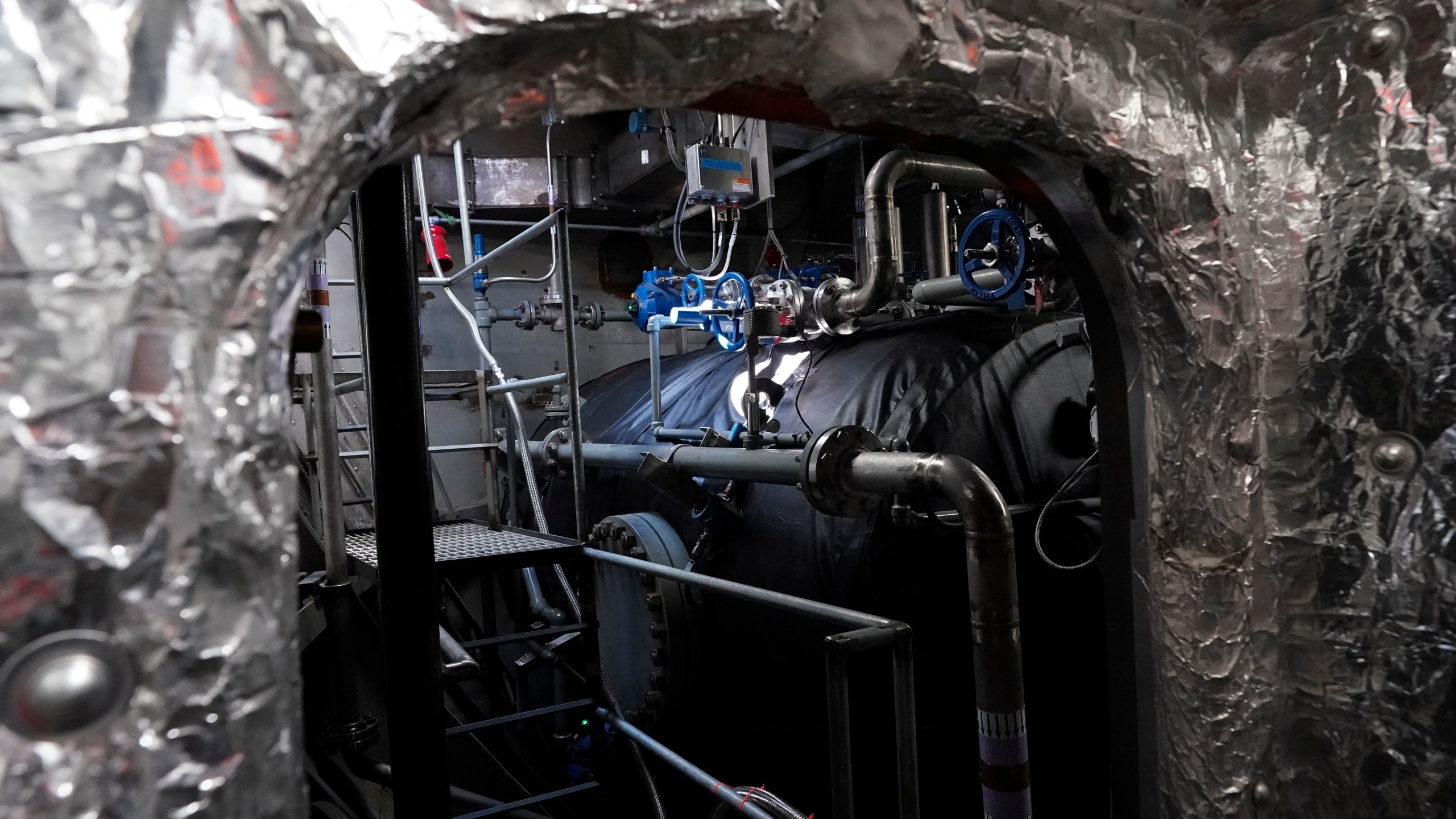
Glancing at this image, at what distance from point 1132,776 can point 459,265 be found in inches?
167

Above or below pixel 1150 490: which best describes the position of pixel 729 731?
below

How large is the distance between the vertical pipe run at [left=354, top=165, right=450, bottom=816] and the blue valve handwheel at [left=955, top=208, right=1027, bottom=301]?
1.39 metres

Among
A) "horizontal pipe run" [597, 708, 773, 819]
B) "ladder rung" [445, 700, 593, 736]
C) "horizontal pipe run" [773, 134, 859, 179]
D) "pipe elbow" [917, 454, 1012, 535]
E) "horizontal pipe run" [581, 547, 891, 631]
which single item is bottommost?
"horizontal pipe run" [597, 708, 773, 819]

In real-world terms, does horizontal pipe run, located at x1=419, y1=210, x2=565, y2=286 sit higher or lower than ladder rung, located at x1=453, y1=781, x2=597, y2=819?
higher

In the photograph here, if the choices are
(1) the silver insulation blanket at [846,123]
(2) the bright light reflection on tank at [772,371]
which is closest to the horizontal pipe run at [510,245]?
(2) the bright light reflection on tank at [772,371]

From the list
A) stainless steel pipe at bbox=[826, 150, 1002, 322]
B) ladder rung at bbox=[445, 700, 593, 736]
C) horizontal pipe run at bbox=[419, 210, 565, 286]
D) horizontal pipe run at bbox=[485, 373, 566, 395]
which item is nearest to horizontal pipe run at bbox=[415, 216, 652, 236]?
horizontal pipe run at bbox=[419, 210, 565, 286]

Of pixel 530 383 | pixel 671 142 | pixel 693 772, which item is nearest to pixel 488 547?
pixel 530 383

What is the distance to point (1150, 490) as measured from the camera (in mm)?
1000

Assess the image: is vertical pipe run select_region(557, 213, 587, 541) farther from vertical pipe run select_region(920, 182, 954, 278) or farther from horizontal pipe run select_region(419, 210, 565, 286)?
vertical pipe run select_region(920, 182, 954, 278)

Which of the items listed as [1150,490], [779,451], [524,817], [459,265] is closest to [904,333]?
[779,451]

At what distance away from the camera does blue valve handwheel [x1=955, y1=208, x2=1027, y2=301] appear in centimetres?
201

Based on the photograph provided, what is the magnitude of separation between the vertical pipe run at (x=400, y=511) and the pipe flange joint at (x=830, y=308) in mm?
1582

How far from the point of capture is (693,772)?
1.79 meters

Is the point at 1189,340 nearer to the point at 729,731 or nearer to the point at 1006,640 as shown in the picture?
Answer: the point at 1006,640
